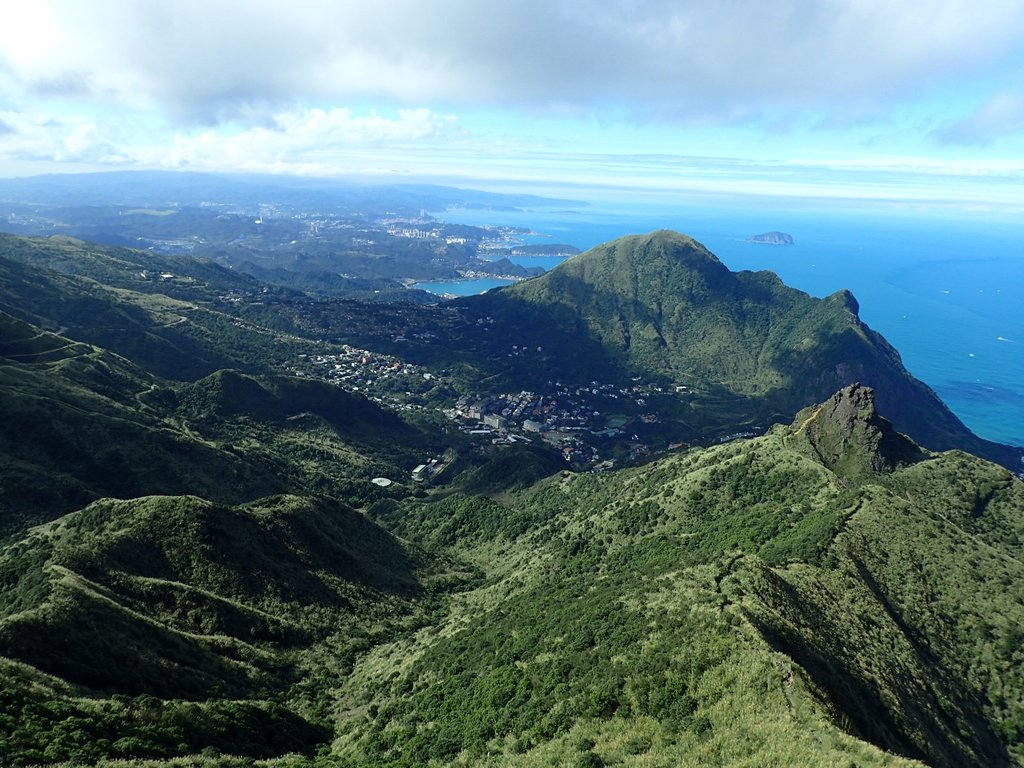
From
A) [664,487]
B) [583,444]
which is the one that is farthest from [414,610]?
[583,444]

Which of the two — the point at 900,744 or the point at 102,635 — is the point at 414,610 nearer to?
the point at 102,635


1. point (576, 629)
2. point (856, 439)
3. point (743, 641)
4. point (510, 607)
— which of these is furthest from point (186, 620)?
point (856, 439)

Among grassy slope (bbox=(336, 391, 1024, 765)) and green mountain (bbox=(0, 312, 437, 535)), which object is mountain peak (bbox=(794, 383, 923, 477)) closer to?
grassy slope (bbox=(336, 391, 1024, 765))

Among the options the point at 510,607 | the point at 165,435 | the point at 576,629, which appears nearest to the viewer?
the point at 576,629

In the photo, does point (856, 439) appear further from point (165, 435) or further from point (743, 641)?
point (165, 435)

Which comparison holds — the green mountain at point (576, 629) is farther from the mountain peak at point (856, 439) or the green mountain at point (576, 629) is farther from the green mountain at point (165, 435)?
the green mountain at point (165, 435)

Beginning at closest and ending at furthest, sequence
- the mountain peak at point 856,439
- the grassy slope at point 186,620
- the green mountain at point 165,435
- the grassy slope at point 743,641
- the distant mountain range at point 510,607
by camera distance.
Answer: the grassy slope at point 743,641 < the distant mountain range at point 510,607 < the grassy slope at point 186,620 < the mountain peak at point 856,439 < the green mountain at point 165,435

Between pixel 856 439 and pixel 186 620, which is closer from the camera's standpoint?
pixel 186 620

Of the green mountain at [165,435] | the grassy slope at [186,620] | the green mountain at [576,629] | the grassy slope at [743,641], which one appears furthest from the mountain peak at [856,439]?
the green mountain at [165,435]

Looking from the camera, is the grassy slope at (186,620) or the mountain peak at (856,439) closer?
the grassy slope at (186,620)
